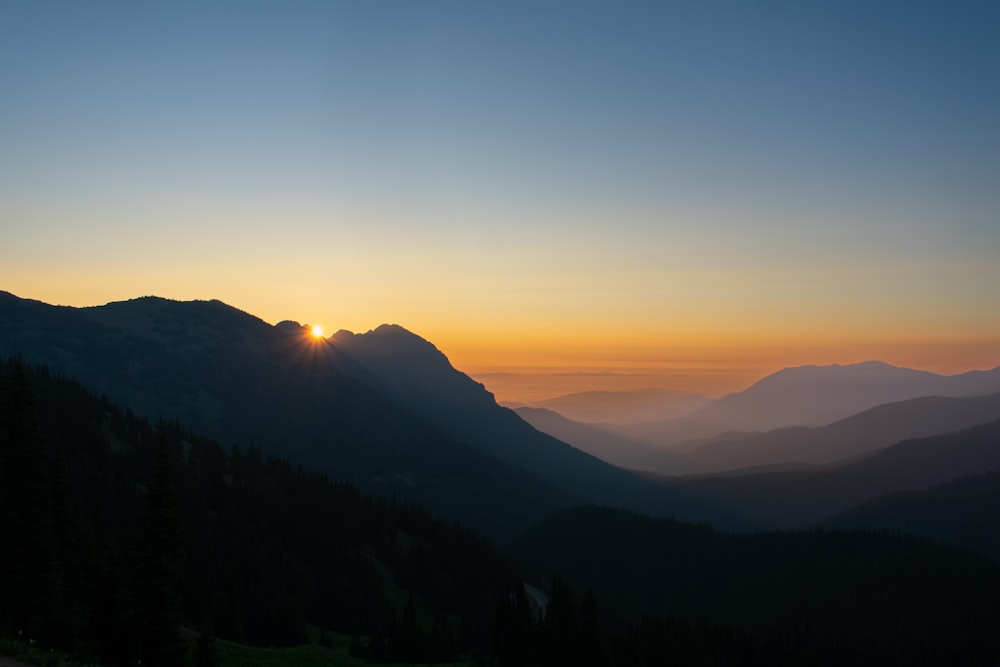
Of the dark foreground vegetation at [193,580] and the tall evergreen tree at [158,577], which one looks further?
the dark foreground vegetation at [193,580]

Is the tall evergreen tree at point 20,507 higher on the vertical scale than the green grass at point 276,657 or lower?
higher

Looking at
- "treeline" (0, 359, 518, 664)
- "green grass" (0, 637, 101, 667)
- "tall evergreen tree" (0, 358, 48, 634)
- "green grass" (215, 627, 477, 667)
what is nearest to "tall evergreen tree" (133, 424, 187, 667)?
"treeline" (0, 359, 518, 664)

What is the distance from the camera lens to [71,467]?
153m

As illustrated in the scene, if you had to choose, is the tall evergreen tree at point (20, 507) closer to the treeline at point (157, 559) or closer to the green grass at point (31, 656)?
the treeline at point (157, 559)

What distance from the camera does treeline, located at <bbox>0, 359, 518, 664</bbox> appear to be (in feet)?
157

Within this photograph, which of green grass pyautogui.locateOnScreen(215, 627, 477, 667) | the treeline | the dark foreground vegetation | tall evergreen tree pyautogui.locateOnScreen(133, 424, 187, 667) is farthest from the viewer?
green grass pyautogui.locateOnScreen(215, 627, 477, 667)

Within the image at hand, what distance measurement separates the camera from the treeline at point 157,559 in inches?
1880

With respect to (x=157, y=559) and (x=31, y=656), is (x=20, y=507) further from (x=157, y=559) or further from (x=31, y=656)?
(x=31, y=656)

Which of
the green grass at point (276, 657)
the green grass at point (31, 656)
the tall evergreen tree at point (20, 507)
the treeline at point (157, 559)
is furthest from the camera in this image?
the green grass at point (276, 657)

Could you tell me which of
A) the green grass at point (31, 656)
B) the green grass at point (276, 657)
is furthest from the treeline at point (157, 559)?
the green grass at point (31, 656)

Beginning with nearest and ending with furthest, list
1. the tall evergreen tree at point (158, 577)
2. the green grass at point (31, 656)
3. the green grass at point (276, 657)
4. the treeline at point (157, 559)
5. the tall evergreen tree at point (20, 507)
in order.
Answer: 1. the green grass at point (31, 656)
2. the tall evergreen tree at point (158, 577)
3. the treeline at point (157, 559)
4. the tall evergreen tree at point (20, 507)
5. the green grass at point (276, 657)

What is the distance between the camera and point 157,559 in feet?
154

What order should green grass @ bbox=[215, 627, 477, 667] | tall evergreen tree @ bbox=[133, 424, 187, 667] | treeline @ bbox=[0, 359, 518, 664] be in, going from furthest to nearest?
green grass @ bbox=[215, 627, 477, 667] < treeline @ bbox=[0, 359, 518, 664] < tall evergreen tree @ bbox=[133, 424, 187, 667]

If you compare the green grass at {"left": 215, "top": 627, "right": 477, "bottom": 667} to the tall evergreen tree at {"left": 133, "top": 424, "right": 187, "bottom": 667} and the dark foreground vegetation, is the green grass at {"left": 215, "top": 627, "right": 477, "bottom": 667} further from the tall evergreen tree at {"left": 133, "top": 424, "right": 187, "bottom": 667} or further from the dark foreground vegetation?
the tall evergreen tree at {"left": 133, "top": 424, "right": 187, "bottom": 667}
